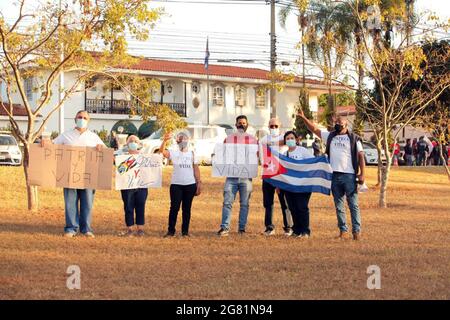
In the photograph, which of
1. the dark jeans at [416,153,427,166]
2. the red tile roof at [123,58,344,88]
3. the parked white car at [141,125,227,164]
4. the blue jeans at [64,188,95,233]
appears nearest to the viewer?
the blue jeans at [64,188,95,233]

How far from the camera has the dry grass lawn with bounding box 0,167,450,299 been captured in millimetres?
8695

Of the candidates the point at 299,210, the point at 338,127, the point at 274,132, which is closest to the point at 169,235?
the point at 299,210

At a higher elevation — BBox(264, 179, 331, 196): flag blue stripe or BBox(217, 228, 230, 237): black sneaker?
BBox(264, 179, 331, 196): flag blue stripe

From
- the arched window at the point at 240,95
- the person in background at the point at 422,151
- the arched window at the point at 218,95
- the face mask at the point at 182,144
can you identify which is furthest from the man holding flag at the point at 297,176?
the arched window at the point at 240,95

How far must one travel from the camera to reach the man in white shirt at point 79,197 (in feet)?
43.9

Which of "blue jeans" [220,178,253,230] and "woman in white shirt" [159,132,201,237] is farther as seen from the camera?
"blue jeans" [220,178,253,230]

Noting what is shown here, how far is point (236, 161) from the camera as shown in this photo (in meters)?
13.9

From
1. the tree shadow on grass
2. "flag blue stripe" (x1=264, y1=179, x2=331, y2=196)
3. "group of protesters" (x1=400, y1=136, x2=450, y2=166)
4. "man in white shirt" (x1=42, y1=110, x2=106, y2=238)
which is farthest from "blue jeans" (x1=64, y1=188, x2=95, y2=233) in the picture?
"group of protesters" (x1=400, y1=136, x2=450, y2=166)

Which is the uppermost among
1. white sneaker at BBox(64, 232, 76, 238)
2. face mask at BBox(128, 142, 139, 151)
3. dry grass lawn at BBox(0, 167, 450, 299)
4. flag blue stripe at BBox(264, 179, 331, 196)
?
face mask at BBox(128, 142, 139, 151)

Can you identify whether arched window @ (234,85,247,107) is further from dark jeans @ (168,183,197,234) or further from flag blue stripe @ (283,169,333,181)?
dark jeans @ (168,183,197,234)

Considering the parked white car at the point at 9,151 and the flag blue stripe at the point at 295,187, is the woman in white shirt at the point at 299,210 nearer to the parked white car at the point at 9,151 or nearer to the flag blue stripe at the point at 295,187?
the flag blue stripe at the point at 295,187

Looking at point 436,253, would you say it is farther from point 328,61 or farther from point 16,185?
point 16,185

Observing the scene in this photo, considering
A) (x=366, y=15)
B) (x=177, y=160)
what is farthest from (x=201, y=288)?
(x=366, y=15)

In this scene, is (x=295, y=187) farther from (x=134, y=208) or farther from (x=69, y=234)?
(x=69, y=234)
